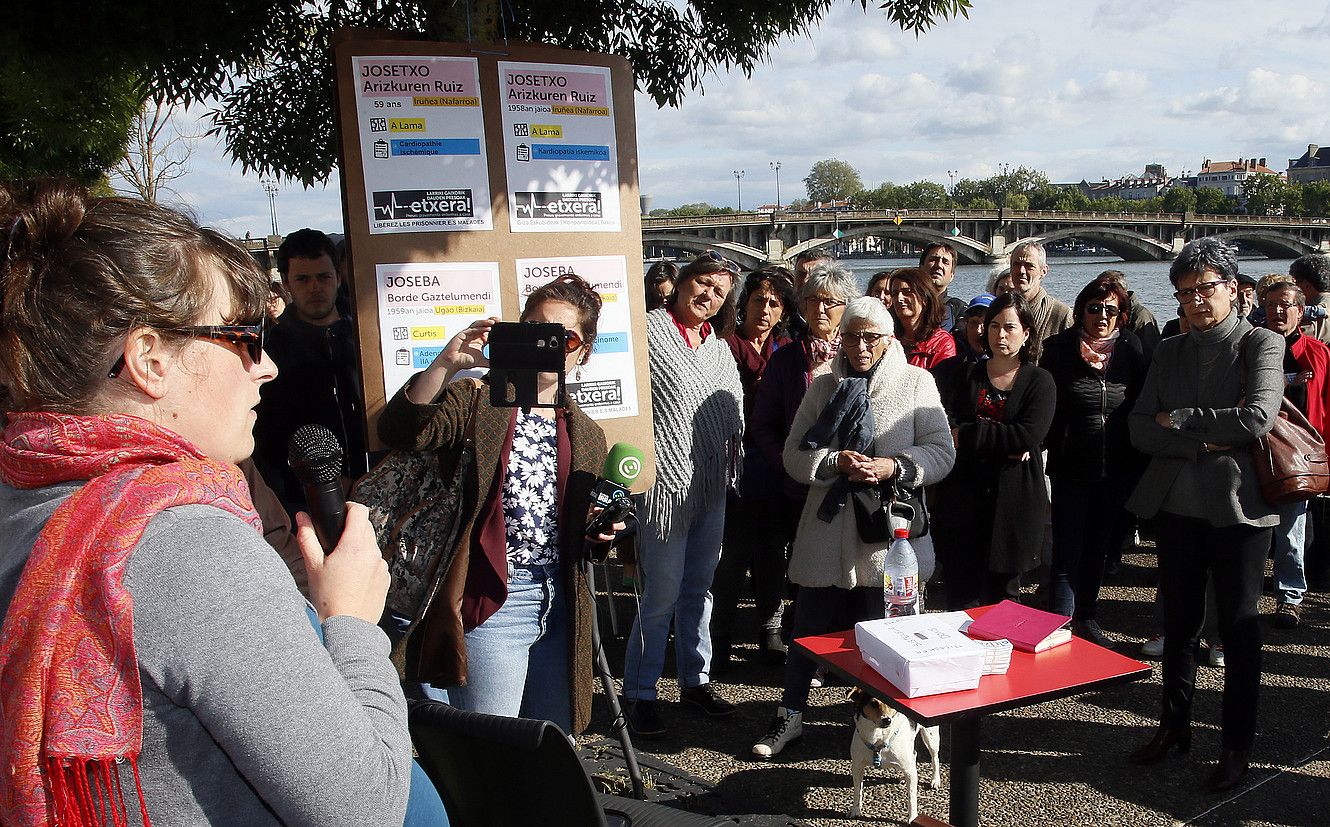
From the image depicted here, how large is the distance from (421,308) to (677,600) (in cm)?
174

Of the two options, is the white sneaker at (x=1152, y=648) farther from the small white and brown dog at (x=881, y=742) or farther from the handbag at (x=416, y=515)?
the handbag at (x=416, y=515)

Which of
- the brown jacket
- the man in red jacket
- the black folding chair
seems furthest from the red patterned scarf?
the man in red jacket

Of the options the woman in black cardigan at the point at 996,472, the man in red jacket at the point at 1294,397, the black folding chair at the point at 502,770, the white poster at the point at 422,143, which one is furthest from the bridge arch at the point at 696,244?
the black folding chair at the point at 502,770

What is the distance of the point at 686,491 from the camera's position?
3.81m

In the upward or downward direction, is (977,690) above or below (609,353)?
below

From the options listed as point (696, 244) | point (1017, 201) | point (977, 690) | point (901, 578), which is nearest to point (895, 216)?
point (696, 244)

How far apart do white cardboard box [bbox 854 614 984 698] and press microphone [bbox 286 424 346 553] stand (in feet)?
4.95

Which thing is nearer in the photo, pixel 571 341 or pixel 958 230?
pixel 571 341

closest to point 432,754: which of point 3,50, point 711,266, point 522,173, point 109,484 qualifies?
point 109,484

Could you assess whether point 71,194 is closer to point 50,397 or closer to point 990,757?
point 50,397

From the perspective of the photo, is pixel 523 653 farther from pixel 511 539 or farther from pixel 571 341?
pixel 571 341

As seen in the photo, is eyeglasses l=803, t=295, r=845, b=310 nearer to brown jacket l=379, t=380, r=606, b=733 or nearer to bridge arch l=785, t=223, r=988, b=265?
brown jacket l=379, t=380, r=606, b=733

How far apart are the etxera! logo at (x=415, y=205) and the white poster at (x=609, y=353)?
418mm

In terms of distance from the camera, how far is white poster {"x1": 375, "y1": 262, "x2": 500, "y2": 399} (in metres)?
2.81
